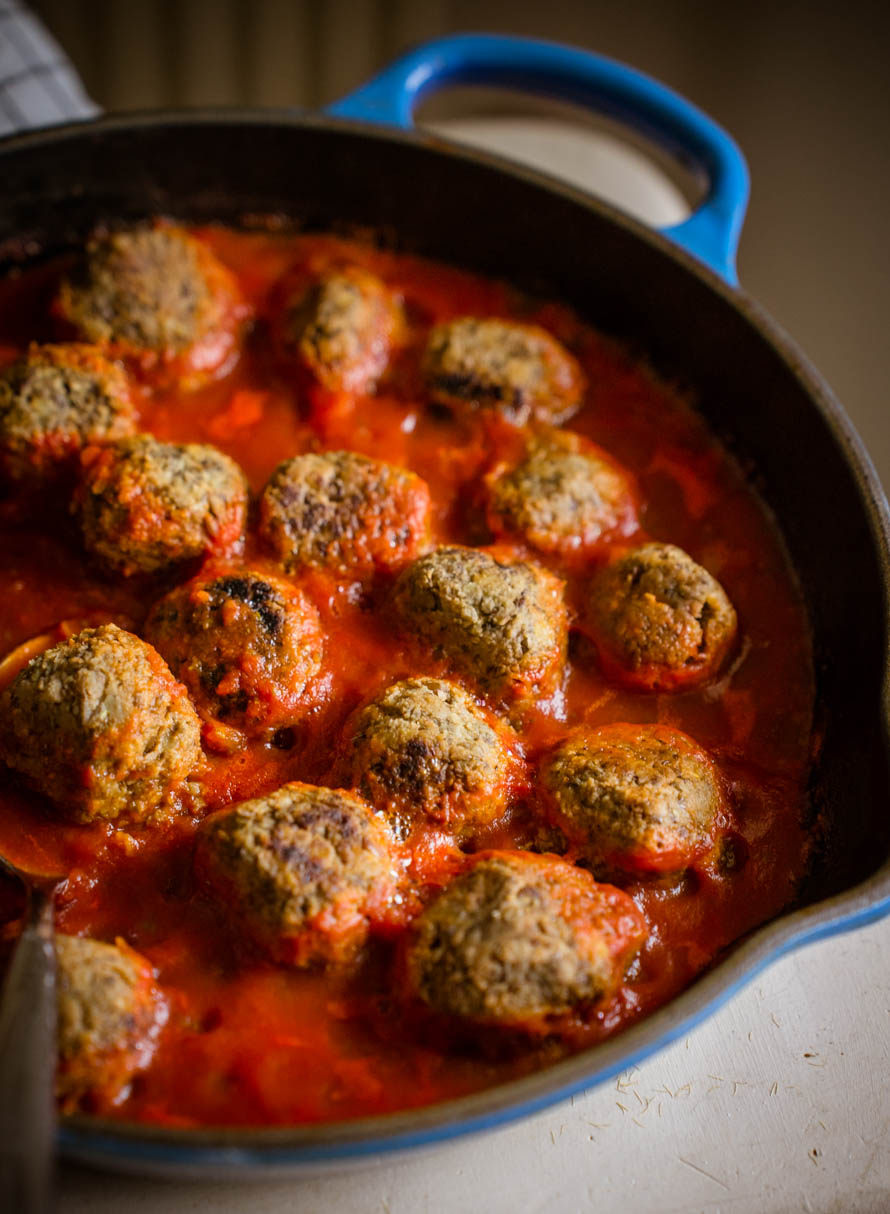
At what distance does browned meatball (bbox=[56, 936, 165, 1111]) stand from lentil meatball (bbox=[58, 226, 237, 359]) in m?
1.43

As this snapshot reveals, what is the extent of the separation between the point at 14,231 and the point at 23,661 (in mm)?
1212

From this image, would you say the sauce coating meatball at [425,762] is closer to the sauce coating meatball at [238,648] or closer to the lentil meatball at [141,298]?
the sauce coating meatball at [238,648]

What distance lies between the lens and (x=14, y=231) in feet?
9.29

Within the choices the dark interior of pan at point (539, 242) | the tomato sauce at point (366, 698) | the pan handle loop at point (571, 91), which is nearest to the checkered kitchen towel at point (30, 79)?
the dark interior of pan at point (539, 242)

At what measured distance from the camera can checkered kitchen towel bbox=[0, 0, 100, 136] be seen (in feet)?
10.6

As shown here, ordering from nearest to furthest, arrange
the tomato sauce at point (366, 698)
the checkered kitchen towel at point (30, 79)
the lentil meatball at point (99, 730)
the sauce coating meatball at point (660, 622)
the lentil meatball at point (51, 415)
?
1. the tomato sauce at point (366, 698)
2. the lentil meatball at point (99, 730)
3. the sauce coating meatball at point (660, 622)
4. the lentil meatball at point (51, 415)
5. the checkered kitchen towel at point (30, 79)

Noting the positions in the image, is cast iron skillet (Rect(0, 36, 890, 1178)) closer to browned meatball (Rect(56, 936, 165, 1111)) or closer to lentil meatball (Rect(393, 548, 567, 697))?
lentil meatball (Rect(393, 548, 567, 697))

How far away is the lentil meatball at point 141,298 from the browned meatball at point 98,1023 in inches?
56.5

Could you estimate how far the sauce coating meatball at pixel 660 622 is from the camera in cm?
226

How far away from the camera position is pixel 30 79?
3271mm

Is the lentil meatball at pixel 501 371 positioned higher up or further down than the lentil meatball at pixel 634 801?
higher up

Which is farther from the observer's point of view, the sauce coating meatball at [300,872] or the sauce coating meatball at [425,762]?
the sauce coating meatball at [425,762]

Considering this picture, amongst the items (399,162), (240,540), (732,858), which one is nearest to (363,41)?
(399,162)

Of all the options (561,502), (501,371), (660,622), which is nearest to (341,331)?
(501,371)
